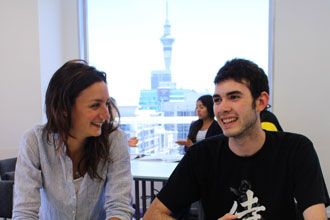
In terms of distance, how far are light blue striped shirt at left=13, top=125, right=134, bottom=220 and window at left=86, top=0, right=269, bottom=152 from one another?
9.56 ft

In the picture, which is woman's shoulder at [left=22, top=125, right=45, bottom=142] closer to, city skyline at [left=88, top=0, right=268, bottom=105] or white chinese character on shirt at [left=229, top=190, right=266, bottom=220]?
white chinese character on shirt at [left=229, top=190, right=266, bottom=220]

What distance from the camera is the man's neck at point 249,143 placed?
1.24 metres

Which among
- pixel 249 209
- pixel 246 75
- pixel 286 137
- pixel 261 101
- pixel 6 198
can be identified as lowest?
pixel 6 198

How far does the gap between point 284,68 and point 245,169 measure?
2.79 metres

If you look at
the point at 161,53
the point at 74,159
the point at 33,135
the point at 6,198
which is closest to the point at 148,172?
the point at 6,198

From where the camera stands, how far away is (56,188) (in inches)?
49.8

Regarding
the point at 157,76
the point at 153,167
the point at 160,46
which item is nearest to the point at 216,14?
the point at 160,46

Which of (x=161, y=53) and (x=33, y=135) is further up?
(x=161, y=53)

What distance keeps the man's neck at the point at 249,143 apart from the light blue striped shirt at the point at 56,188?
18.5 inches

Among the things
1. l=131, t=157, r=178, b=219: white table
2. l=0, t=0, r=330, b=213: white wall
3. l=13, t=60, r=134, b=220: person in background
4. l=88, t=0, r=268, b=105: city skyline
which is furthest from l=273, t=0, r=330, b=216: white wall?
l=13, t=60, r=134, b=220: person in background

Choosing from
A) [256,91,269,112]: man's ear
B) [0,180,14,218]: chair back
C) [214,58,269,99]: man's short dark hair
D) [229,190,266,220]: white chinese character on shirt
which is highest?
[214,58,269,99]: man's short dark hair

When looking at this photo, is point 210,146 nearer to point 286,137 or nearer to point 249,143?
point 249,143

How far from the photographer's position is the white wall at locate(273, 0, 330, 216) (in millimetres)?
3596

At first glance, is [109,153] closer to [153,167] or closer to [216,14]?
[153,167]
